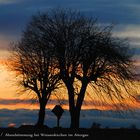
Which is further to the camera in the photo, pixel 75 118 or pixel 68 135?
pixel 75 118

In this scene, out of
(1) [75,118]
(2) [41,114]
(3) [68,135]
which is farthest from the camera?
(2) [41,114]

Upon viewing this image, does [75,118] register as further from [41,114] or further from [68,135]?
[68,135]

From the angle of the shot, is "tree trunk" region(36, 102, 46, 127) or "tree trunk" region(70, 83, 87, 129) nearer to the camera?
"tree trunk" region(70, 83, 87, 129)

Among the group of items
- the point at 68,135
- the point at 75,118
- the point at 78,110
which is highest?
the point at 78,110

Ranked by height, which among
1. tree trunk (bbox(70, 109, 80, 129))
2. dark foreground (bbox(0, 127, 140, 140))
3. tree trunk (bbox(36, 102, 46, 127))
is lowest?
dark foreground (bbox(0, 127, 140, 140))

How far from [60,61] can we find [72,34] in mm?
3459

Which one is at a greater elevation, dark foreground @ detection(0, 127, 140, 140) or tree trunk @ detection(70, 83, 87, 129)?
tree trunk @ detection(70, 83, 87, 129)

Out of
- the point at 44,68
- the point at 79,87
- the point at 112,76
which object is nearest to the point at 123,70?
the point at 112,76

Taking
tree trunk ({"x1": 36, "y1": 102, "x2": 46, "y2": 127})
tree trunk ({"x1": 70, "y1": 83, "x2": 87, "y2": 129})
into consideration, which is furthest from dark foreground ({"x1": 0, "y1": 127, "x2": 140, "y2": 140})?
tree trunk ({"x1": 36, "y1": 102, "x2": 46, "y2": 127})

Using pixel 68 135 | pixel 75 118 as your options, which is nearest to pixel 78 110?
pixel 75 118

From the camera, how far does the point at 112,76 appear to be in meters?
63.7

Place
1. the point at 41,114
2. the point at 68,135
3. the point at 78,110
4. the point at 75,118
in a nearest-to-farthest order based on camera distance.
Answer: the point at 68,135 → the point at 75,118 → the point at 78,110 → the point at 41,114

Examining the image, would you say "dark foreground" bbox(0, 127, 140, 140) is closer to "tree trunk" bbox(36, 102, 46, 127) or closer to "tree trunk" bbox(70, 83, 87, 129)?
"tree trunk" bbox(70, 83, 87, 129)

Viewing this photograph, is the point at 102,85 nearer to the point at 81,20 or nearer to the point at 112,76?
the point at 112,76
